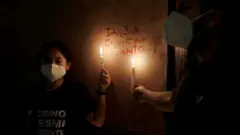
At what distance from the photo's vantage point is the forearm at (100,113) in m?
2.89

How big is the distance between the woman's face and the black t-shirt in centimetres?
22

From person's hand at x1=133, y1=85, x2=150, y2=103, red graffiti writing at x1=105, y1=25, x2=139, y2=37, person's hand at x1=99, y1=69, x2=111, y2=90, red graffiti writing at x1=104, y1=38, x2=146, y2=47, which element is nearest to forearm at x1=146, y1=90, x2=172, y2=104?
person's hand at x1=133, y1=85, x2=150, y2=103

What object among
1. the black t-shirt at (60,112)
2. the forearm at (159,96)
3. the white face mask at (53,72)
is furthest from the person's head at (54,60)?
the forearm at (159,96)

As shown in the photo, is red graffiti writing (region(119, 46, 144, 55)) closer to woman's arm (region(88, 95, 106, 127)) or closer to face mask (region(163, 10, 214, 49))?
woman's arm (region(88, 95, 106, 127))

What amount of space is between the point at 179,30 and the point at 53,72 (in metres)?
1.28

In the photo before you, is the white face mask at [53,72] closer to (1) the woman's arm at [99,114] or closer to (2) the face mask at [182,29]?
(1) the woman's arm at [99,114]

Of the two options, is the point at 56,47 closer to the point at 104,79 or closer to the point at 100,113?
the point at 104,79

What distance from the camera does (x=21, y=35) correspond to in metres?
3.29

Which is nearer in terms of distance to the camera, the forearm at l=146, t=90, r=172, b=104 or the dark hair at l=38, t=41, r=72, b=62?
the forearm at l=146, t=90, r=172, b=104

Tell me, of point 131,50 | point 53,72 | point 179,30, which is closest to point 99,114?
point 53,72

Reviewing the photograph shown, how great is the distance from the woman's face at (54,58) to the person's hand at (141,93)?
71cm

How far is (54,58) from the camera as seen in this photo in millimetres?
2896

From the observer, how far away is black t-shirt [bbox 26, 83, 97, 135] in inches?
109

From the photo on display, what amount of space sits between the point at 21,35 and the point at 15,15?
225 mm
